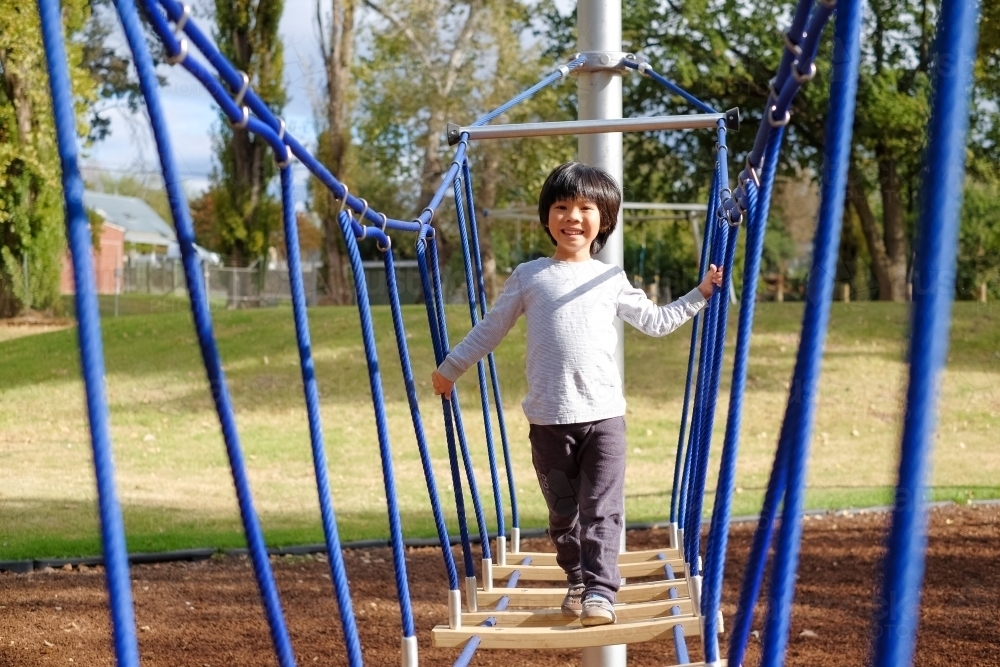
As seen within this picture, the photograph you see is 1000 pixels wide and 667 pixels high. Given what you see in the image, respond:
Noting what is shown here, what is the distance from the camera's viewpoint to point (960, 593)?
13.1 feet

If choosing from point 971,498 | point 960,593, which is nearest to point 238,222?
point 971,498

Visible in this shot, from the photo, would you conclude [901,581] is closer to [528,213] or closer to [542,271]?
[542,271]

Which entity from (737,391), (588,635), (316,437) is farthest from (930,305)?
(588,635)

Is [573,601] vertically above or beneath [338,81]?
beneath

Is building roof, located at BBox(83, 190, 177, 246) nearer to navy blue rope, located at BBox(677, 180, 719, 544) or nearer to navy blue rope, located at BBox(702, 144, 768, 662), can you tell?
navy blue rope, located at BBox(677, 180, 719, 544)

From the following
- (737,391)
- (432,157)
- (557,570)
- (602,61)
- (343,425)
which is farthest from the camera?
(432,157)

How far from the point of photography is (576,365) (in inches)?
96.7

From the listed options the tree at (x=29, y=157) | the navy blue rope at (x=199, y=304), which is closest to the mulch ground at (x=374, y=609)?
the navy blue rope at (x=199, y=304)

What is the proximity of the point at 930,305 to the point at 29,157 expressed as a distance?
1281 cm

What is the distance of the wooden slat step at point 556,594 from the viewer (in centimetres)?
246

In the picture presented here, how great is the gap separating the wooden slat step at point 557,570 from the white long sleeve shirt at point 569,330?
0.44m

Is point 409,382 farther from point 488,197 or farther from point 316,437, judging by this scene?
point 488,197

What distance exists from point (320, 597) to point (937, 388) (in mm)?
3743

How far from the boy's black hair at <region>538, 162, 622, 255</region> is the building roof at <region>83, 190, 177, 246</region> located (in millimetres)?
40463
